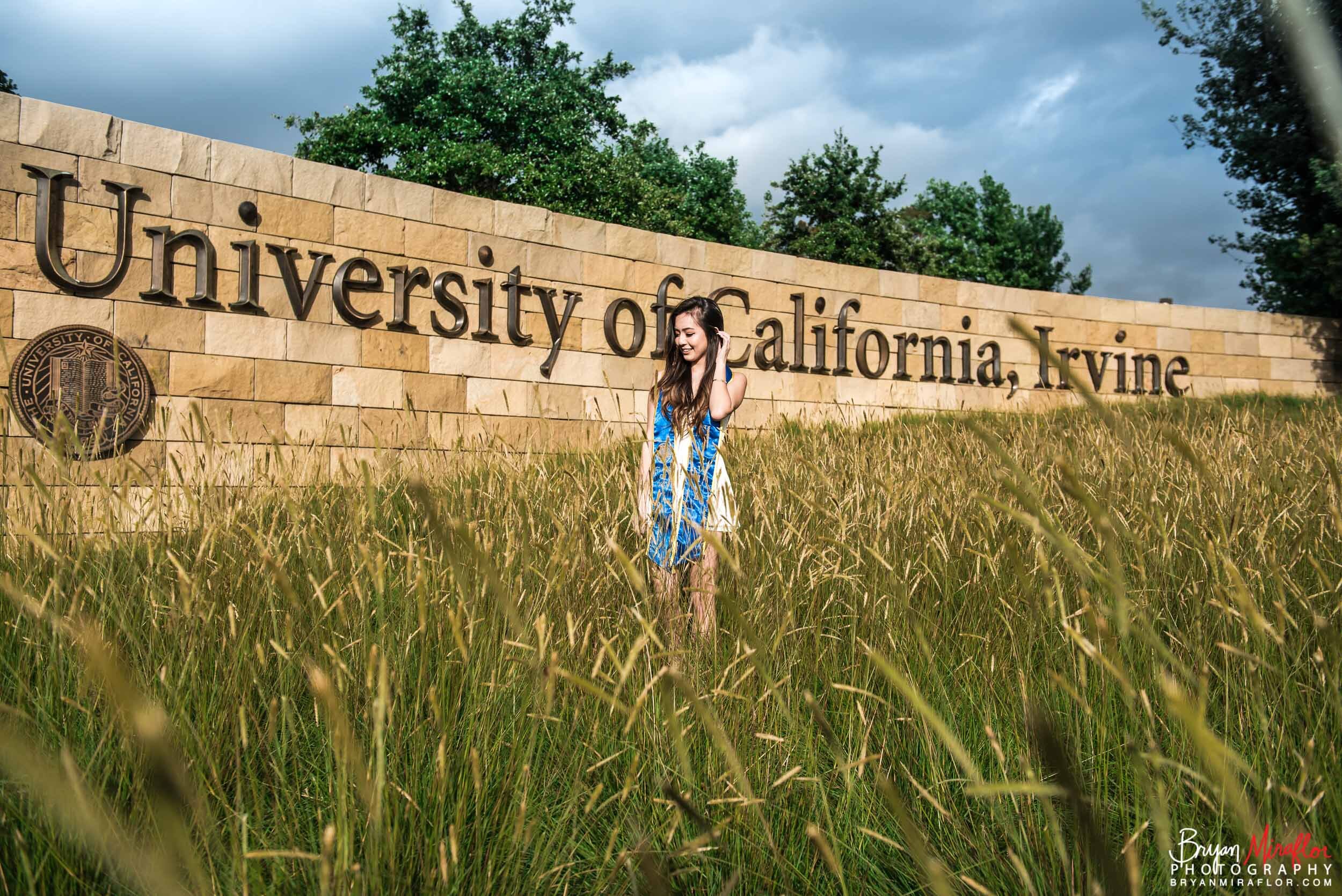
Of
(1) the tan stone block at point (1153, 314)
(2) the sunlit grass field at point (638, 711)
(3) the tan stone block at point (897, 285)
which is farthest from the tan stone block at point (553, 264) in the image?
(1) the tan stone block at point (1153, 314)

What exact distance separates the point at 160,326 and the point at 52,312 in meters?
0.64

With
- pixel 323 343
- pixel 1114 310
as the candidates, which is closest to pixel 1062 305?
pixel 1114 310

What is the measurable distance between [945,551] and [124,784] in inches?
65.3

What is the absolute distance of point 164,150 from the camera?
20.4 feet

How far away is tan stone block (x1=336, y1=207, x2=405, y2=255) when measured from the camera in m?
7.07

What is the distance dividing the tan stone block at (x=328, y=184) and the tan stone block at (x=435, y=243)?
1.58 ft

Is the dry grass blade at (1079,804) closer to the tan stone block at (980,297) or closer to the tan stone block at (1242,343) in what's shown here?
the tan stone block at (980,297)

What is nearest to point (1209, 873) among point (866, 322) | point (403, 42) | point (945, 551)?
point (945, 551)

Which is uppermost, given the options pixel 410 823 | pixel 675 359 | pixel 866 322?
pixel 866 322

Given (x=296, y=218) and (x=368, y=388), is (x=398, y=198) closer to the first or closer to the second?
(x=296, y=218)

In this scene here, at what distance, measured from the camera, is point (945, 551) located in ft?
6.48

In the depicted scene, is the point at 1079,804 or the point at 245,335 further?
the point at 245,335

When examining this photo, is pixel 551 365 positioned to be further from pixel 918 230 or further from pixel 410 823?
pixel 918 230

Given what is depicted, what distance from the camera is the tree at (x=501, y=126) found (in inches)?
745
